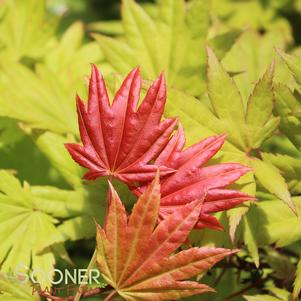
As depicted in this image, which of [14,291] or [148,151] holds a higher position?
[148,151]

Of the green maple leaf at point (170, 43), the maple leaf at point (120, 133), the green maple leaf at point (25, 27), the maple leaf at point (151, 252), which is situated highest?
the green maple leaf at point (25, 27)

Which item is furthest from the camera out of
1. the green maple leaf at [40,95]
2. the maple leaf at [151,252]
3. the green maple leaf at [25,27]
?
A: the green maple leaf at [25,27]

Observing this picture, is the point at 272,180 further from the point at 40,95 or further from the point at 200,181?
the point at 40,95

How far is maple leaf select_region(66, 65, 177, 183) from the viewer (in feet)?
3.15

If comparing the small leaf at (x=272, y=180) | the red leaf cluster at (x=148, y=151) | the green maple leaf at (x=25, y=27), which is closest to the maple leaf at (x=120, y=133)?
the red leaf cluster at (x=148, y=151)

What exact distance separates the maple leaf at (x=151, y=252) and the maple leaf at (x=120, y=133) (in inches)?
3.4

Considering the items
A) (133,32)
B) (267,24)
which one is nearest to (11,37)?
(133,32)

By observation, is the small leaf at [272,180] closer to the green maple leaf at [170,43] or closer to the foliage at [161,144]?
the foliage at [161,144]

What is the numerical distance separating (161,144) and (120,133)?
8 cm

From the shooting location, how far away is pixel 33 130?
1253 mm

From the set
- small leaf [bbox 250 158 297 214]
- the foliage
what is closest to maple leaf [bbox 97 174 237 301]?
the foliage

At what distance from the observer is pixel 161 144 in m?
0.96

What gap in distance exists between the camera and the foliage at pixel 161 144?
0.94 meters

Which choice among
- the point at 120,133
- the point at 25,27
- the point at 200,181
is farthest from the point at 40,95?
the point at 200,181
